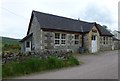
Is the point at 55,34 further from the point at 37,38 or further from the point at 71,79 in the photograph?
the point at 71,79

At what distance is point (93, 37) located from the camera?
94.1 feet

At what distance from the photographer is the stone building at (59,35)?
23203 millimetres

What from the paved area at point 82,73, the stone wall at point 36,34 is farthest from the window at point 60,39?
the paved area at point 82,73

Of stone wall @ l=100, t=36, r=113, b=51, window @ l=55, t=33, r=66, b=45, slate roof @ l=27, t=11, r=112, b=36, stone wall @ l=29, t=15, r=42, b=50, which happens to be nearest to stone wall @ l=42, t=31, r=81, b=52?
window @ l=55, t=33, r=66, b=45

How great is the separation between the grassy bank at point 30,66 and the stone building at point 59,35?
28.8 ft

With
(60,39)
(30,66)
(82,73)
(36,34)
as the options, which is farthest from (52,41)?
(82,73)

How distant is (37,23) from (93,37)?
31.6 feet

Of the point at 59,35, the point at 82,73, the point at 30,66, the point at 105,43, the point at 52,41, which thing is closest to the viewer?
the point at 82,73

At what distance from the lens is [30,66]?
12352 mm

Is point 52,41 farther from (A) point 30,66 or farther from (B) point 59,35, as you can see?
(A) point 30,66

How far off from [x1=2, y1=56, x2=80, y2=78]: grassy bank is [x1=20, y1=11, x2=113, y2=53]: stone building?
346 inches

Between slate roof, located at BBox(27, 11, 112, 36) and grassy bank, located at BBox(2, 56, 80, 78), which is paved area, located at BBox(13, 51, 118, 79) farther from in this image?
slate roof, located at BBox(27, 11, 112, 36)

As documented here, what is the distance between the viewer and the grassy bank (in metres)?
11.3

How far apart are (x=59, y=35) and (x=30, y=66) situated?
12.7 m
